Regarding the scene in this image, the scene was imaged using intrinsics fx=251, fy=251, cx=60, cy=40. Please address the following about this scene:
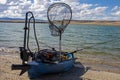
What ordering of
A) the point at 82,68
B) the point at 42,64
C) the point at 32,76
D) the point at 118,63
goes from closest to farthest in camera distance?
the point at 42,64 → the point at 32,76 → the point at 82,68 → the point at 118,63

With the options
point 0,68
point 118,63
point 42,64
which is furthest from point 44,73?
point 118,63

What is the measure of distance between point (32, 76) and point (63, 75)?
203 cm

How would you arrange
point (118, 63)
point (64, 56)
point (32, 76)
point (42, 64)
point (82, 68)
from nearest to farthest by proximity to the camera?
point (42, 64), point (32, 76), point (64, 56), point (82, 68), point (118, 63)

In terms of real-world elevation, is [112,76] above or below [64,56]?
below

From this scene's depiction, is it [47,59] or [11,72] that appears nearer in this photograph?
[47,59]

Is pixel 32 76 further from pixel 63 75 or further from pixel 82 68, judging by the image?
pixel 82 68

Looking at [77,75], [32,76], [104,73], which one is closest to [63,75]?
[77,75]

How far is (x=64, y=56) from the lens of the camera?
1719 cm

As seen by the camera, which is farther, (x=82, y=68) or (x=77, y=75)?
(x=82, y=68)

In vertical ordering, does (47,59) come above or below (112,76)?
above

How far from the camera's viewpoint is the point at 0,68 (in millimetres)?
17391

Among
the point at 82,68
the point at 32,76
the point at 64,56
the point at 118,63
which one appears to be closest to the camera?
the point at 32,76

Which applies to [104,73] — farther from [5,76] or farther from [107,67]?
[5,76]

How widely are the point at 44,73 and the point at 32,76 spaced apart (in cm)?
92
